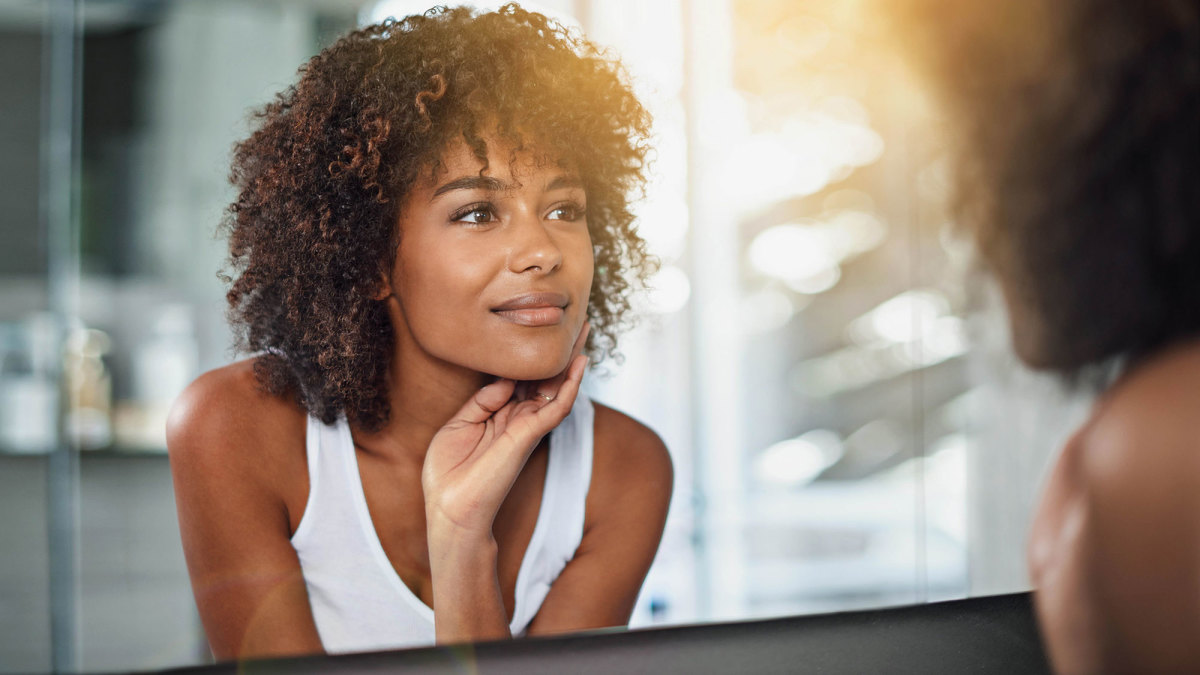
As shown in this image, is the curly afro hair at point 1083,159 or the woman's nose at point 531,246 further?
the curly afro hair at point 1083,159

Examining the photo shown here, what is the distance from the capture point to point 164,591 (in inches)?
22.4

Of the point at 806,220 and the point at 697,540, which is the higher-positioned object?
the point at 806,220

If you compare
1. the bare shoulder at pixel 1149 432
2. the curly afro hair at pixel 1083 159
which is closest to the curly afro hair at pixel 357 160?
the curly afro hair at pixel 1083 159

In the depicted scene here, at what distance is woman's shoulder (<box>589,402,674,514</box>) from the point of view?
64cm

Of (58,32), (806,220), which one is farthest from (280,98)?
(806,220)

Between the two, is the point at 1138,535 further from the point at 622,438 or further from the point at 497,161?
the point at 497,161

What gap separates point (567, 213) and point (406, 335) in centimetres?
13

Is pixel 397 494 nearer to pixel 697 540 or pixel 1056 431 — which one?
pixel 697 540

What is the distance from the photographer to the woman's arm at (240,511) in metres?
0.57

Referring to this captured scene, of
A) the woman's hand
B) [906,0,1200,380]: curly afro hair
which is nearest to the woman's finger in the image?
the woman's hand

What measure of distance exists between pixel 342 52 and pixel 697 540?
422mm

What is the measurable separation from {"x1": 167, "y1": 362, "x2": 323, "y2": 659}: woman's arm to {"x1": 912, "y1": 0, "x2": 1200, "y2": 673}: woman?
54 centimetres

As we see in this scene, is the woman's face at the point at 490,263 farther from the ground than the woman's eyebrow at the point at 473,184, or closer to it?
closer to it

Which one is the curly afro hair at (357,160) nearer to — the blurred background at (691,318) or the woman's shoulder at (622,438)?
the blurred background at (691,318)
